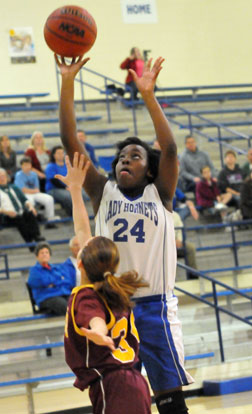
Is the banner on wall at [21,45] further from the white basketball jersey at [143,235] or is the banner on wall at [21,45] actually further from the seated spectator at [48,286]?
the white basketball jersey at [143,235]

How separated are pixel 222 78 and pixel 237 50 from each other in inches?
28.5

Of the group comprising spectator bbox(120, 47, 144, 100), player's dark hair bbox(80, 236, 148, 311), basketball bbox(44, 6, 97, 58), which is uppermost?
spectator bbox(120, 47, 144, 100)

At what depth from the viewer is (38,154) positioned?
34.4 feet

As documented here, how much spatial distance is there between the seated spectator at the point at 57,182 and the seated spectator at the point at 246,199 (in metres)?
2.24

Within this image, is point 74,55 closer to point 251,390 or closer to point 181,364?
point 181,364

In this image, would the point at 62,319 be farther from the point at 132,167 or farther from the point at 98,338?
the point at 98,338

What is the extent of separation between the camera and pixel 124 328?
331 centimetres

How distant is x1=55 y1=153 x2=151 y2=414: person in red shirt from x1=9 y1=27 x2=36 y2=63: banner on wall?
1184 centimetres

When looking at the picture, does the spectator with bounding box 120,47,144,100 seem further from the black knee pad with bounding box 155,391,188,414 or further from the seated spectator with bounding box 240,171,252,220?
the black knee pad with bounding box 155,391,188,414

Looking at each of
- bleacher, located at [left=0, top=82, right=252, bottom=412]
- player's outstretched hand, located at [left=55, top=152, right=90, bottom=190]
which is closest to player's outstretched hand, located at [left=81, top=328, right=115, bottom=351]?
player's outstretched hand, located at [left=55, top=152, right=90, bottom=190]

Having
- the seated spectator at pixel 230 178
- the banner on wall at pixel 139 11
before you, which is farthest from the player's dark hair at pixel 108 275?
the banner on wall at pixel 139 11

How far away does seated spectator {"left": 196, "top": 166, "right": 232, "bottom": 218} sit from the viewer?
1038 centimetres

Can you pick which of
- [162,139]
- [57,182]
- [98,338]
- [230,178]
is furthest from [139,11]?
[98,338]

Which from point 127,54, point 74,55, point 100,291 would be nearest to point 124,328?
point 100,291
